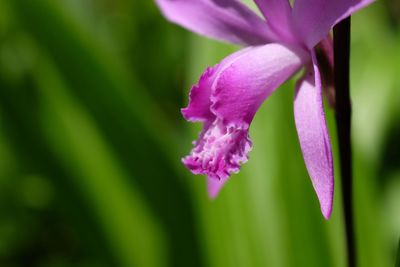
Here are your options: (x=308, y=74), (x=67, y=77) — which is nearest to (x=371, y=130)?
(x=67, y=77)

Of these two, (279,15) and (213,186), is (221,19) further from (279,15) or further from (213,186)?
(213,186)

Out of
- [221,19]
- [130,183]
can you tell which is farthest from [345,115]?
[130,183]

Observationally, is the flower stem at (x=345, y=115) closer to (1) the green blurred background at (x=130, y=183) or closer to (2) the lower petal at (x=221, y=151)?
(2) the lower petal at (x=221, y=151)

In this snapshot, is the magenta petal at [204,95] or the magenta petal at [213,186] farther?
the magenta petal at [213,186]

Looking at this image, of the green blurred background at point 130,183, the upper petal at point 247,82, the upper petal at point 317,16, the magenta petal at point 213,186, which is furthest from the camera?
the green blurred background at point 130,183

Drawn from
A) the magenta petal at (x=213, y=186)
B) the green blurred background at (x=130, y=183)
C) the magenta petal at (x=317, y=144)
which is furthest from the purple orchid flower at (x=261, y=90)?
the green blurred background at (x=130, y=183)

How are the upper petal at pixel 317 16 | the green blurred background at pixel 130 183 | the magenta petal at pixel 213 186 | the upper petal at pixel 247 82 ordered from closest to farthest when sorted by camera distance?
the upper petal at pixel 317 16 < the upper petal at pixel 247 82 < the magenta petal at pixel 213 186 < the green blurred background at pixel 130 183

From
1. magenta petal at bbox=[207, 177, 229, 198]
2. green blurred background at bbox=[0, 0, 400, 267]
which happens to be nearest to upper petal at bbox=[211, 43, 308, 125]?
magenta petal at bbox=[207, 177, 229, 198]
